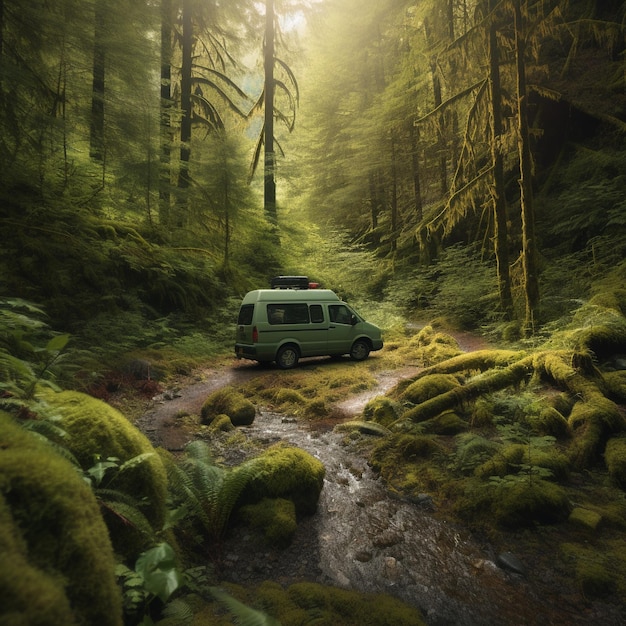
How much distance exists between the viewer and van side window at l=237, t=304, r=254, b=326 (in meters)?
11.0

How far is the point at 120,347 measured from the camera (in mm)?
8938

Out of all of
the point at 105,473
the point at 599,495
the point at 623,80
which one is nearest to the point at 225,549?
the point at 105,473

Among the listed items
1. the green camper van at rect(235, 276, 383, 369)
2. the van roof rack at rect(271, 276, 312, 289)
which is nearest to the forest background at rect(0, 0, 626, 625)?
the green camper van at rect(235, 276, 383, 369)

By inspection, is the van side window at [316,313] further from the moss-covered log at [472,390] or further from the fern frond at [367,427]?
the moss-covered log at [472,390]

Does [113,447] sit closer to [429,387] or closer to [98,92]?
[429,387]

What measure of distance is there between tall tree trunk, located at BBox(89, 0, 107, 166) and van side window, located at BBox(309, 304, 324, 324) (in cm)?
733

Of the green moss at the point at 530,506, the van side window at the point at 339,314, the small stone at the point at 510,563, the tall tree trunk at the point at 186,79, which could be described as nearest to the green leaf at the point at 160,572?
the small stone at the point at 510,563

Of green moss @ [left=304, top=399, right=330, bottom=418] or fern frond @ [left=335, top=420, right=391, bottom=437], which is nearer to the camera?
fern frond @ [left=335, top=420, right=391, bottom=437]

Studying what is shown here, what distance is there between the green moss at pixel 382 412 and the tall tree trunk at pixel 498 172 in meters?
7.66

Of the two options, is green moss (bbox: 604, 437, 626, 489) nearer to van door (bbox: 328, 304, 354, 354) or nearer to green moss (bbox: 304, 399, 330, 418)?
green moss (bbox: 304, 399, 330, 418)

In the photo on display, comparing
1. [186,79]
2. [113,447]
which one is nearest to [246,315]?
[113,447]

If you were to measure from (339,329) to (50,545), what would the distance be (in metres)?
10.8

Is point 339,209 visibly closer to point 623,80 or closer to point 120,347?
point 623,80

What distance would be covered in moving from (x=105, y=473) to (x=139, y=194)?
11359 millimetres
